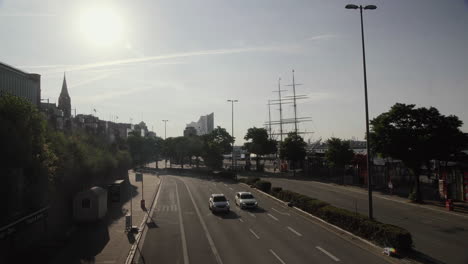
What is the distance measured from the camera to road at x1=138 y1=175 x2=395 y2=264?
19.2 m

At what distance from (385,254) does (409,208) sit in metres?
19.1

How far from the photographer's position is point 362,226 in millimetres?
22609

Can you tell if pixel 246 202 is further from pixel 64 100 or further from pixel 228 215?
pixel 64 100

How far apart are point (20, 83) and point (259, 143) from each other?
6704 centimetres

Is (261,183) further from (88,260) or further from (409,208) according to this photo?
(88,260)

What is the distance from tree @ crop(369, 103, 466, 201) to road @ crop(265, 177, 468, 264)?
5.49 meters

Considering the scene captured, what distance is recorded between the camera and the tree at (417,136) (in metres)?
37.2

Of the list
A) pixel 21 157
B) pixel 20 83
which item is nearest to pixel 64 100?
pixel 20 83

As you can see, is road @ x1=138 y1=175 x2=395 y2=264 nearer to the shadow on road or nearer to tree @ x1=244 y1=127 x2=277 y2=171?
the shadow on road

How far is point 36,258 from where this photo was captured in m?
19.6

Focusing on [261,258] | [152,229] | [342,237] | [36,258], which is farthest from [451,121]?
[36,258]

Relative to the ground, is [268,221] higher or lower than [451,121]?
lower

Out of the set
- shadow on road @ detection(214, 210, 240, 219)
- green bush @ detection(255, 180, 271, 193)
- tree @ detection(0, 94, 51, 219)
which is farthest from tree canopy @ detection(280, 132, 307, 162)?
tree @ detection(0, 94, 51, 219)

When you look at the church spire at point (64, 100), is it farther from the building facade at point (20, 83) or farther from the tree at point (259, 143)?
the building facade at point (20, 83)
